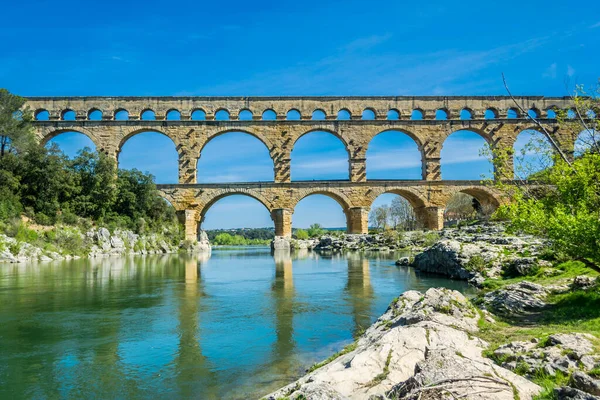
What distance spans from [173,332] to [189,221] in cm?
2611

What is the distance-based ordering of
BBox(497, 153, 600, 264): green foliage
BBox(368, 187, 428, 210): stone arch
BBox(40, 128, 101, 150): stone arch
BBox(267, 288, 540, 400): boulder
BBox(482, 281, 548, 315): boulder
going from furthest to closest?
BBox(368, 187, 428, 210): stone arch, BBox(40, 128, 101, 150): stone arch, BBox(482, 281, 548, 315): boulder, BBox(497, 153, 600, 264): green foliage, BBox(267, 288, 540, 400): boulder

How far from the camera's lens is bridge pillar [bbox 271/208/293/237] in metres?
33.2

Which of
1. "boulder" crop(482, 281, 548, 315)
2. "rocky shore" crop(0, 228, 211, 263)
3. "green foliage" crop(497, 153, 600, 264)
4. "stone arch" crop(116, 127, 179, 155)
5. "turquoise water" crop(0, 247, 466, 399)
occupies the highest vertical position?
"stone arch" crop(116, 127, 179, 155)

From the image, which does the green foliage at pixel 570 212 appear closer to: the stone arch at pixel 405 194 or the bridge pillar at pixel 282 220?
the bridge pillar at pixel 282 220

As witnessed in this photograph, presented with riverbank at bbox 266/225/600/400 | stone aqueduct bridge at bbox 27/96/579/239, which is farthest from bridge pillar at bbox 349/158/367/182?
riverbank at bbox 266/225/600/400

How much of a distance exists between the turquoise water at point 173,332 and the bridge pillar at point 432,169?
22158 millimetres

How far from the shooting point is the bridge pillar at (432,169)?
34844 mm

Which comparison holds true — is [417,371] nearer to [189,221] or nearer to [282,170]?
[189,221]

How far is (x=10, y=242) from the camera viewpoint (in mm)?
21781

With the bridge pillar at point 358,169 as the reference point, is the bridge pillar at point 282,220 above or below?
below

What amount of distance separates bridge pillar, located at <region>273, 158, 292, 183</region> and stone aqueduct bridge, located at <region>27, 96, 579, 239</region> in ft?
0.25

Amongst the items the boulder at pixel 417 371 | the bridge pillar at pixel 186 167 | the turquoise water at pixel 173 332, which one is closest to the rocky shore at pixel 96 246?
the bridge pillar at pixel 186 167

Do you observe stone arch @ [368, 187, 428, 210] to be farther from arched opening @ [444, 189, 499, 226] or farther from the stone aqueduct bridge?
arched opening @ [444, 189, 499, 226]

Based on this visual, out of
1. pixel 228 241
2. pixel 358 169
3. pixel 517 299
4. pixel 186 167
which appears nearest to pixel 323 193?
pixel 358 169
